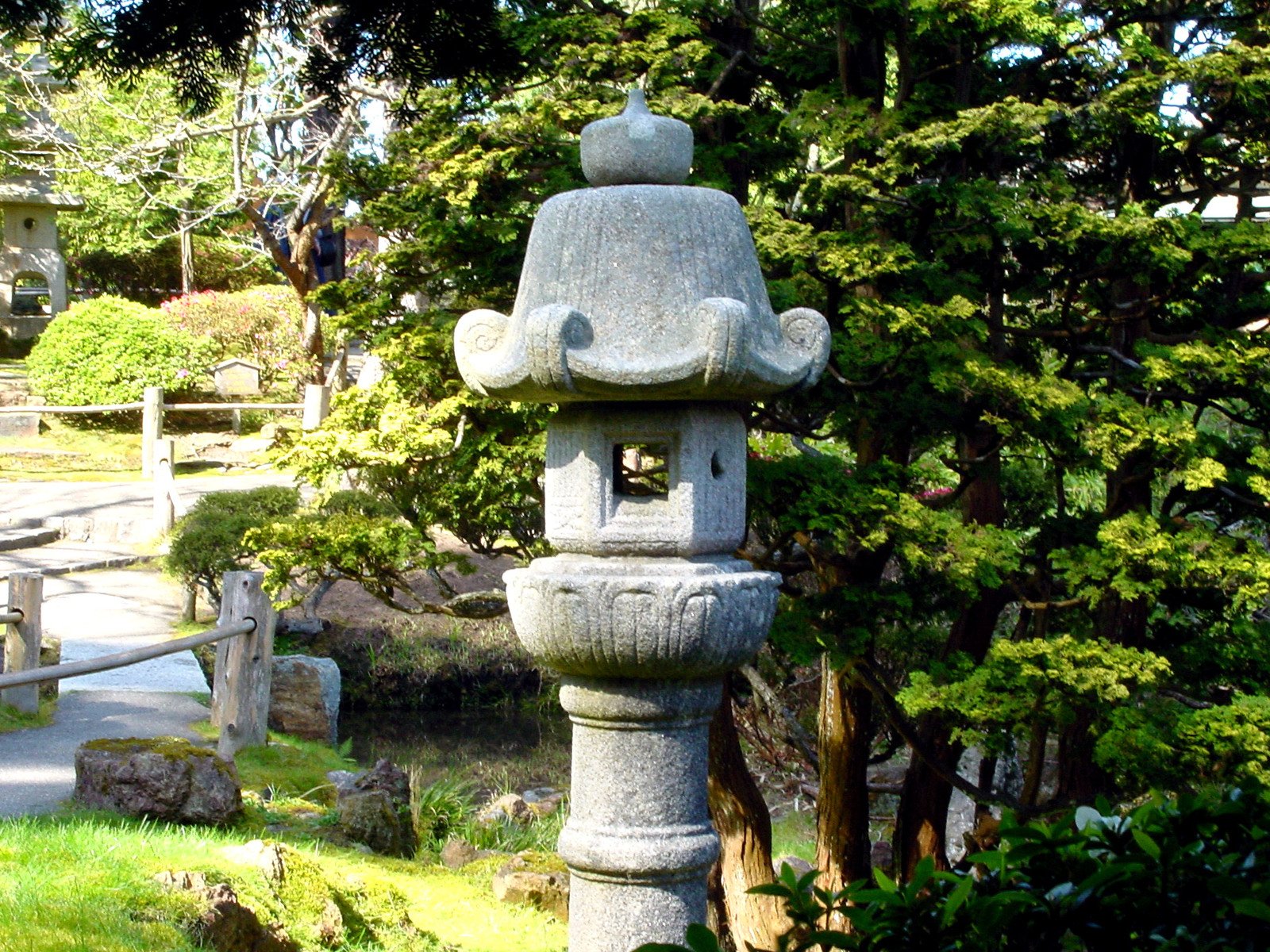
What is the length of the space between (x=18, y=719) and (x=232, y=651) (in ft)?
4.45

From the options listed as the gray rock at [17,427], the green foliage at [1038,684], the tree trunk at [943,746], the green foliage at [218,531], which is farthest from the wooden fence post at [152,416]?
the green foliage at [1038,684]

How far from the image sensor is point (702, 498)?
389cm

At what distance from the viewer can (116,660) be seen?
20.5 feet

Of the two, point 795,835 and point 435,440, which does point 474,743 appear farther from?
point 435,440

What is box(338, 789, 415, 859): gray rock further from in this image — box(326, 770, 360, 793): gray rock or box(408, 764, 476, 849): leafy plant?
box(408, 764, 476, 849): leafy plant

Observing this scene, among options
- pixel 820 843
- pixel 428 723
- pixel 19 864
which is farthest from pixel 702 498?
pixel 428 723

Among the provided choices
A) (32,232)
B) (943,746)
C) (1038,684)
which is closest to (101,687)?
(943,746)

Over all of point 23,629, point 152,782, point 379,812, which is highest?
point 23,629

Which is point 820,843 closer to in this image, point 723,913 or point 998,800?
point 723,913

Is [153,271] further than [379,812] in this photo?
Yes

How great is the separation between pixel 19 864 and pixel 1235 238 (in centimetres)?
536

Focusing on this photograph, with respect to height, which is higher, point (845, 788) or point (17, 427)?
point (17, 427)

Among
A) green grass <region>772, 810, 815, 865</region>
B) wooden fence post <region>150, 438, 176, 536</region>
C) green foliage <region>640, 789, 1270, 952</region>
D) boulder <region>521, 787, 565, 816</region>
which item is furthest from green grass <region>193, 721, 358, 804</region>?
wooden fence post <region>150, 438, 176, 536</region>

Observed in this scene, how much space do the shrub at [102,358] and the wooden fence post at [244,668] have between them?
12124mm
